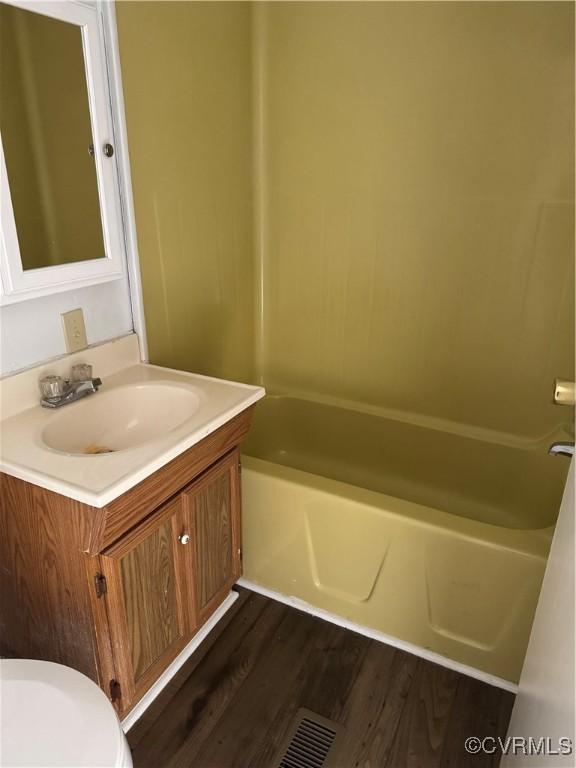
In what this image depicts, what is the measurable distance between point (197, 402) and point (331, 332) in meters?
1.05

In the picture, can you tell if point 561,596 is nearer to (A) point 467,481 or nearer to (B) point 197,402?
(B) point 197,402

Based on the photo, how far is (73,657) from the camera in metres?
1.30

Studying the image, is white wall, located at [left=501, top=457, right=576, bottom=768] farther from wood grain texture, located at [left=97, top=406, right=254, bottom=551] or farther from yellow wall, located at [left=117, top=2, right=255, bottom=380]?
yellow wall, located at [left=117, top=2, right=255, bottom=380]

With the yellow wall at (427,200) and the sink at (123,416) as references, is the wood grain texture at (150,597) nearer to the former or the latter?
the sink at (123,416)

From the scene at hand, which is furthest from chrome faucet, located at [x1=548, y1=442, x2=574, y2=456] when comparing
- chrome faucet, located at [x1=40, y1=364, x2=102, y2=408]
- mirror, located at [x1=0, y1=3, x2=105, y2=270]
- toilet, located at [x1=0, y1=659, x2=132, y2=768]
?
mirror, located at [x1=0, y1=3, x2=105, y2=270]

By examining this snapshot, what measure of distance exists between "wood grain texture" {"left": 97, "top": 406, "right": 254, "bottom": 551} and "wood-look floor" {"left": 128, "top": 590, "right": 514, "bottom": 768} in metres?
0.67

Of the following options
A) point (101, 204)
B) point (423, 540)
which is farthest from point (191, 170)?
point (423, 540)

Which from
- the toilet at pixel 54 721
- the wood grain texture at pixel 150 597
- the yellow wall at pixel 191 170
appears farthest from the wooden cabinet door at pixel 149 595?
the yellow wall at pixel 191 170

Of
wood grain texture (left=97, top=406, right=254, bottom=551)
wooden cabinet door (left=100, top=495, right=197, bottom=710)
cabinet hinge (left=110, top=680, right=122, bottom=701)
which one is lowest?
cabinet hinge (left=110, top=680, right=122, bottom=701)

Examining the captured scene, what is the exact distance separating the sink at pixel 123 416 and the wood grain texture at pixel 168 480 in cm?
11

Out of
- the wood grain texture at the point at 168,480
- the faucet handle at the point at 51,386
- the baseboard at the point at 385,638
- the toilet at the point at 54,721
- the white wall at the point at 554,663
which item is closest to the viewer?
the white wall at the point at 554,663

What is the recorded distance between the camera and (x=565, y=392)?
3.00 ft

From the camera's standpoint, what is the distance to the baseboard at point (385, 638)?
5.35 ft

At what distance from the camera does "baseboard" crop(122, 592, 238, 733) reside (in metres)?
1.50
